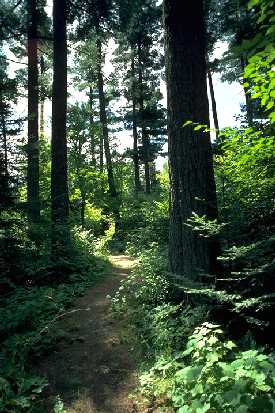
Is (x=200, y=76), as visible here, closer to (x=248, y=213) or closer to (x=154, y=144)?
(x=248, y=213)

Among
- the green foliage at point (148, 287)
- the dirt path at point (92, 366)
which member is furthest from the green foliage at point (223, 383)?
the green foliage at point (148, 287)

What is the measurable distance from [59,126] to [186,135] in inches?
247

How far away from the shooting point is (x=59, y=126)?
1145 cm

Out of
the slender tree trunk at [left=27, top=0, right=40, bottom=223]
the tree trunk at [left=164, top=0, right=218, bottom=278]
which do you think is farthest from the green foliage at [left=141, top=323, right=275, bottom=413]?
the slender tree trunk at [left=27, top=0, right=40, bottom=223]

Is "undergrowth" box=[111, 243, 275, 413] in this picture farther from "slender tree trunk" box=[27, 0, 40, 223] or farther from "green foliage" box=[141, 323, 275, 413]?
"slender tree trunk" box=[27, 0, 40, 223]

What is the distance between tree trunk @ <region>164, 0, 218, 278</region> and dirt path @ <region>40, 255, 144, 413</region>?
1.47m

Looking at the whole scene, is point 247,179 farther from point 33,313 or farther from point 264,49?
point 33,313

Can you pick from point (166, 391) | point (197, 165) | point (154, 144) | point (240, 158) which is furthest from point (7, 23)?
point (154, 144)

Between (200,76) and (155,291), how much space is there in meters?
3.45

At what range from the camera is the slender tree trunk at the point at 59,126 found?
11.1 meters

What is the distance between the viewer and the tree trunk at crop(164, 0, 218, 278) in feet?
19.4

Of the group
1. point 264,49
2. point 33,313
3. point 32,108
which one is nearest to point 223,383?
point 264,49

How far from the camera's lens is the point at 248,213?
5.50m

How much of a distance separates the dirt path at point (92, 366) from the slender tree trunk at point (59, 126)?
4.43 metres
